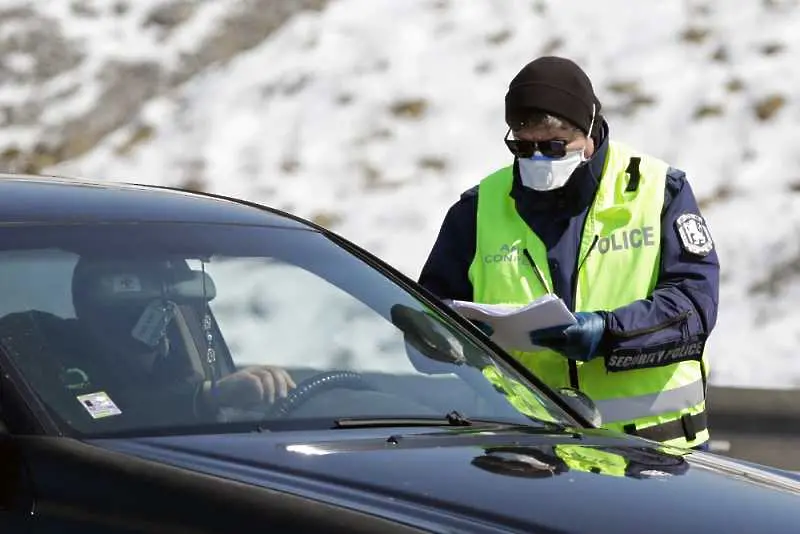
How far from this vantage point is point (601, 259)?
16.8 ft

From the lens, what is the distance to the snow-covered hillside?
46.1 ft

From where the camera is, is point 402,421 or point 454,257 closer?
point 402,421

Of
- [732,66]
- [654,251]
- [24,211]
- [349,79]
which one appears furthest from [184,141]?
[24,211]

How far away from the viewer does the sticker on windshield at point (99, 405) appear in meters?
3.37

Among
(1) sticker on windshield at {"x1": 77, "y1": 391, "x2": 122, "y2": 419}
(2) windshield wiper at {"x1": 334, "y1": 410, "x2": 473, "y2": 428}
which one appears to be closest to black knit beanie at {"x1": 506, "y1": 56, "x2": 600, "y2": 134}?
(2) windshield wiper at {"x1": 334, "y1": 410, "x2": 473, "y2": 428}

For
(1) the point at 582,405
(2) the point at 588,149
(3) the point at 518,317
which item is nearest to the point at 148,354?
(1) the point at 582,405

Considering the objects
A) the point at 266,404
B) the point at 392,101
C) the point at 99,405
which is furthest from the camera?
the point at 392,101

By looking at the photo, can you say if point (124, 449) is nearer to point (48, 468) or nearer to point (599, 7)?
point (48, 468)

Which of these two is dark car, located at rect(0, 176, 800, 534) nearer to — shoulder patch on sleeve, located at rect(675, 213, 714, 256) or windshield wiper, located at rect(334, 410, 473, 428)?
windshield wiper, located at rect(334, 410, 473, 428)

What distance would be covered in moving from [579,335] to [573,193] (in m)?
0.46

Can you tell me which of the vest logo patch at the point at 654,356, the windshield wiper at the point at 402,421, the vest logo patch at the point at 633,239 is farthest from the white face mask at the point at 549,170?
the windshield wiper at the point at 402,421

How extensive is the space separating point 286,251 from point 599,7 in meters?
12.7

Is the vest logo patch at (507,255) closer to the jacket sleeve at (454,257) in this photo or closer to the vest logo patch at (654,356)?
the jacket sleeve at (454,257)

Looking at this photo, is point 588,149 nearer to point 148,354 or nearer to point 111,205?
point 111,205
